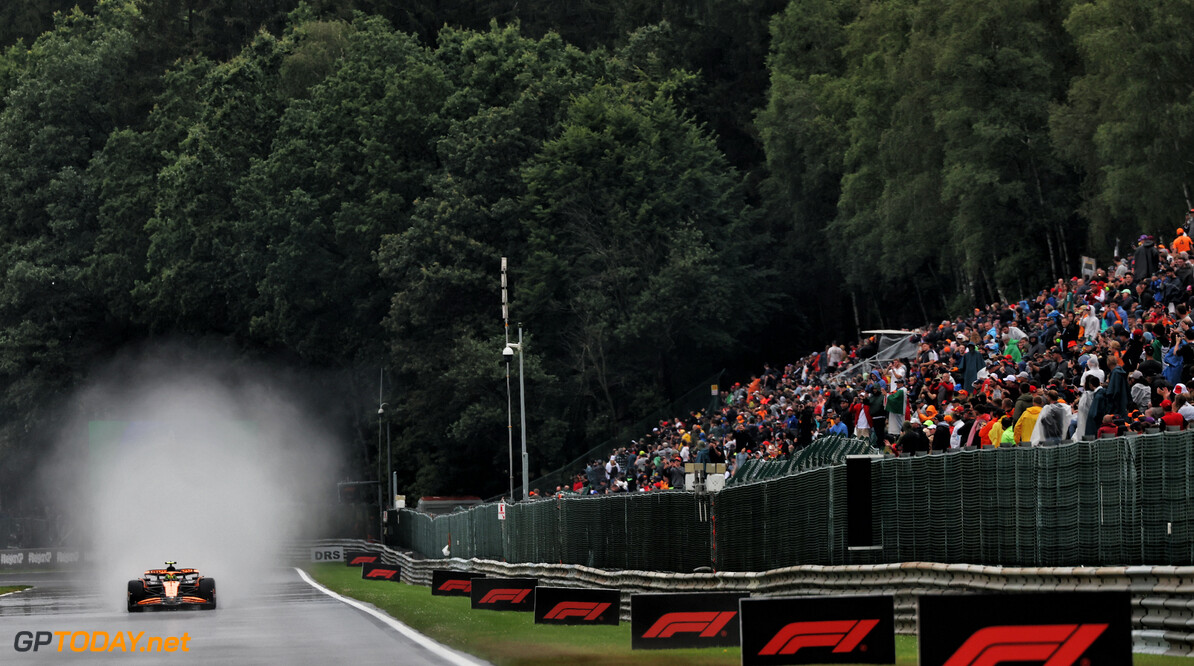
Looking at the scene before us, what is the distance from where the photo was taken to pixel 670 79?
8131 centimetres

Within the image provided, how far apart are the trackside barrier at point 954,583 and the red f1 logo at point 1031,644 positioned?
1685mm

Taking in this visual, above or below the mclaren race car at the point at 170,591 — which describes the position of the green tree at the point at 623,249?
above

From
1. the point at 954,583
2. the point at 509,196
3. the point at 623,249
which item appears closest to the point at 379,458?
the point at 509,196

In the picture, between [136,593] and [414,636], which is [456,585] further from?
[414,636]

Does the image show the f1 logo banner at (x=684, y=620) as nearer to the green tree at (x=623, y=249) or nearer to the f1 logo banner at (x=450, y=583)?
the f1 logo banner at (x=450, y=583)

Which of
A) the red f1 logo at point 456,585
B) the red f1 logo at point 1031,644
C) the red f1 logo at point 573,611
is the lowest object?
the red f1 logo at point 456,585

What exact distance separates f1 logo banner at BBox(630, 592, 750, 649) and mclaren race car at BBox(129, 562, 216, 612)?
51.8 feet

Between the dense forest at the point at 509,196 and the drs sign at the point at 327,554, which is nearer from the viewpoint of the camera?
the dense forest at the point at 509,196

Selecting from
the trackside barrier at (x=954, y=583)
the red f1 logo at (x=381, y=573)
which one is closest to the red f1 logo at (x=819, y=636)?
the trackside barrier at (x=954, y=583)

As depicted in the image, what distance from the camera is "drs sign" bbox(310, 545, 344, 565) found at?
77812mm

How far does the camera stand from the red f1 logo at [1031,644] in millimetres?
Answer: 9336

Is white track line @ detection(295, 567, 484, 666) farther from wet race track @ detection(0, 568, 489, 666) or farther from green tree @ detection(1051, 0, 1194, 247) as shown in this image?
green tree @ detection(1051, 0, 1194, 247)

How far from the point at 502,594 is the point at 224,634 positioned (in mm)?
6399

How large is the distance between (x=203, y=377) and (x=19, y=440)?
10.5 m
